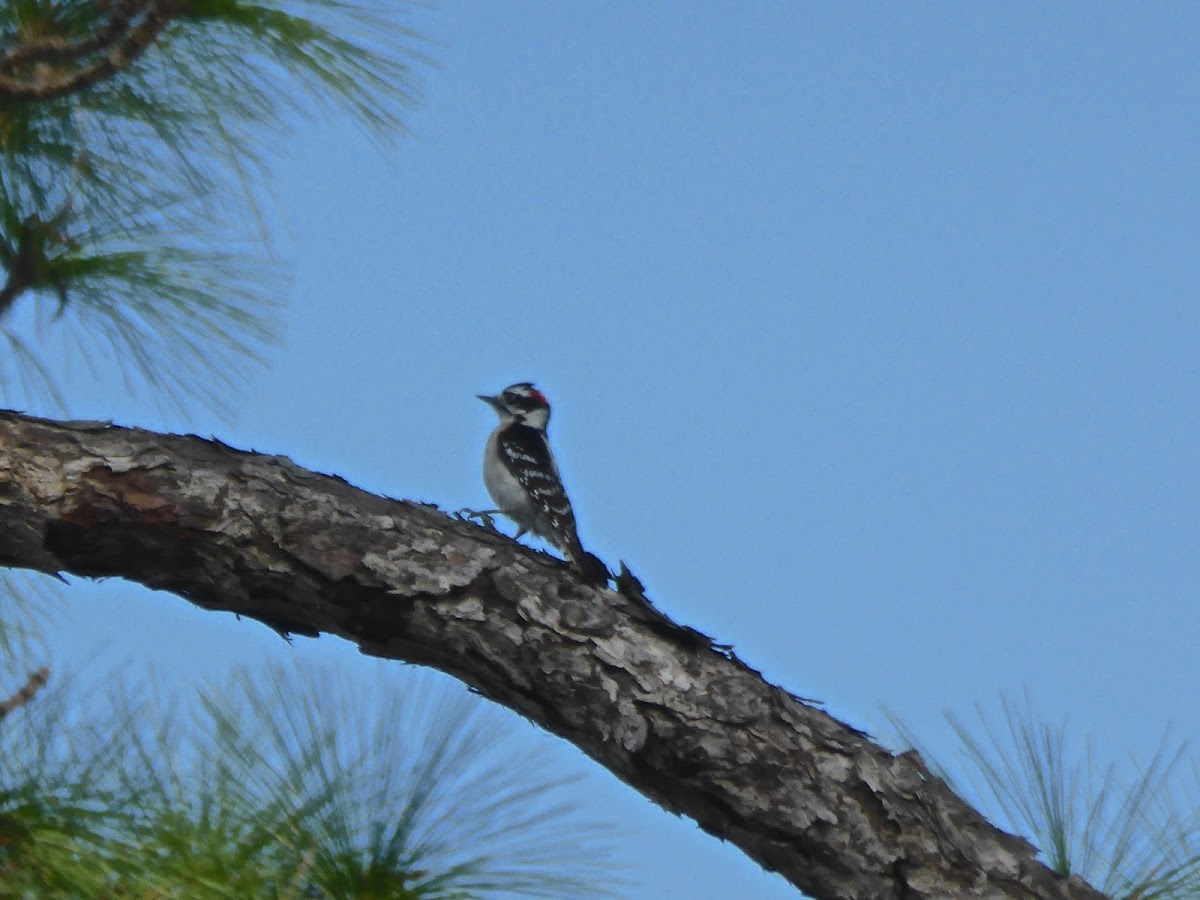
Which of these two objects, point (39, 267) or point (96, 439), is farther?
point (39, 267)

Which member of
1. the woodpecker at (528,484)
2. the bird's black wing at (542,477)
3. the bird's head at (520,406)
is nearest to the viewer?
the bird's black wing at (542,477)

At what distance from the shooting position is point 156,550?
2.65 meters

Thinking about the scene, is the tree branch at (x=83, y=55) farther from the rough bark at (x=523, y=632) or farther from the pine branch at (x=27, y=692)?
the pine branch at (x=27, y=692)

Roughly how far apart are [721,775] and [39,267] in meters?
1.72

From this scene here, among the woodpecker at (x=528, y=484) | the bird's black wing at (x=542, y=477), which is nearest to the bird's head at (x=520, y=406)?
the woodpecker at (x=528, y=484)

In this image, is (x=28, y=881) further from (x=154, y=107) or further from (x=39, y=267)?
(x=154, y=107)

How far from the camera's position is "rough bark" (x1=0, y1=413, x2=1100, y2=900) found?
2.53 m

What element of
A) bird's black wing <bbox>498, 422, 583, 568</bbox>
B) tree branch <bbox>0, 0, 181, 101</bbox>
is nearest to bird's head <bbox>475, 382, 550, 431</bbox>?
bird's black wing <bbox>498, 422, 583, 568</bbox>

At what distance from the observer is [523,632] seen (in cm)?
262

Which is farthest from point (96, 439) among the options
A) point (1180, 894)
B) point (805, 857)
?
point (1180, 894)

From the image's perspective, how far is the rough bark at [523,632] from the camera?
2531 mm

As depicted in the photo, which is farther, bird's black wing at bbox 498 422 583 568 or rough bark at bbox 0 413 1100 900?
bird's black wing at bbox 498 422 583 568

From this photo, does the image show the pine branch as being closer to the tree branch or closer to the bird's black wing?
the tree branch

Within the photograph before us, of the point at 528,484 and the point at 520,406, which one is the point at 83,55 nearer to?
the point at 528,484
